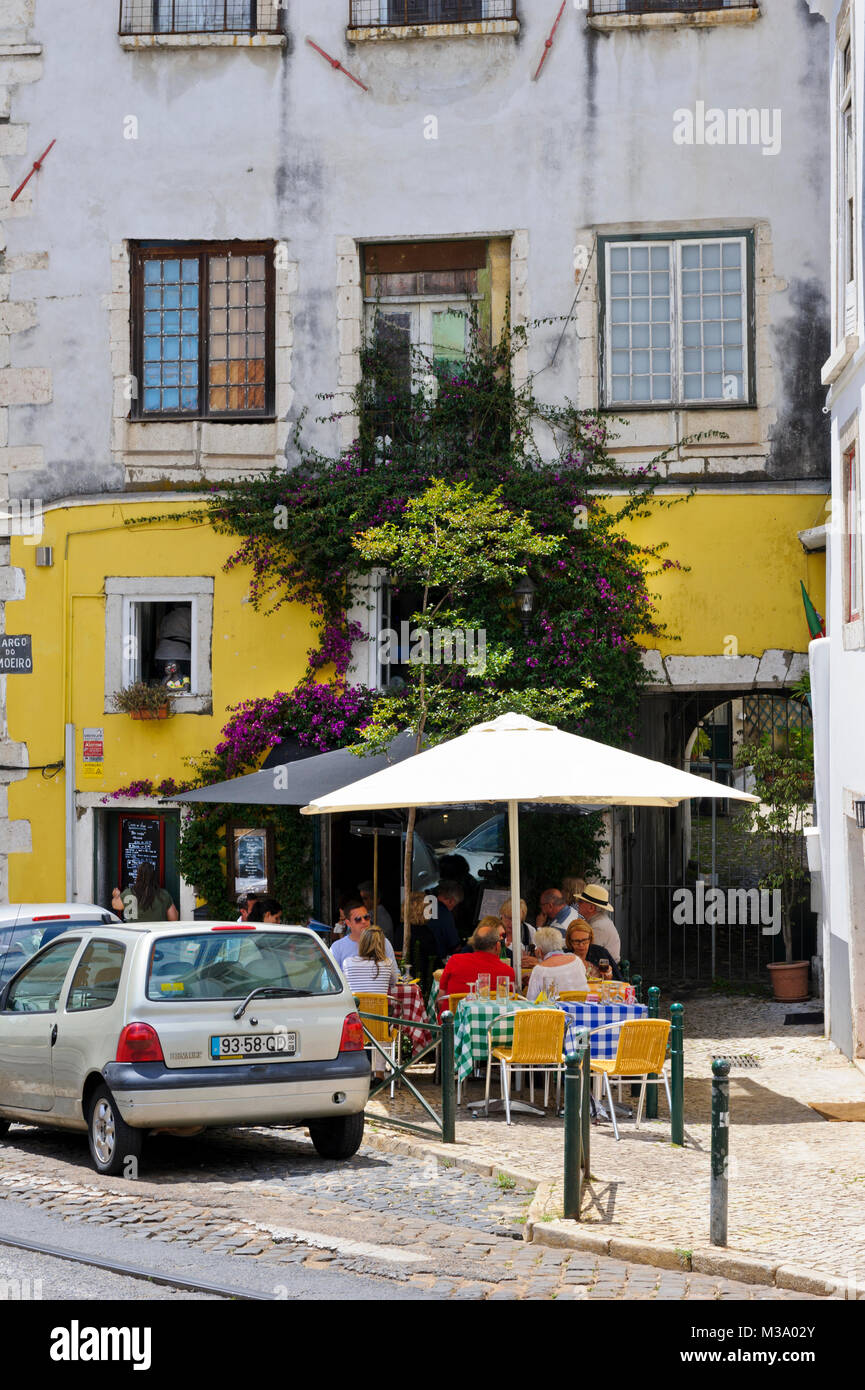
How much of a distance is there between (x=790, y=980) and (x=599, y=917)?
12.4 feet

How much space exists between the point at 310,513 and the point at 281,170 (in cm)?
369

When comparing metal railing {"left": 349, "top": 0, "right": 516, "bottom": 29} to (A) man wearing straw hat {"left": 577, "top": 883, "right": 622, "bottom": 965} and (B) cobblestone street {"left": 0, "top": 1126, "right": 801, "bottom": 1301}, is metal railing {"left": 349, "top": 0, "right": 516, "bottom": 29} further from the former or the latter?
(B) cobblestone street {"left": 0, "top": 1126, "right": 801, "bottom": 1301}

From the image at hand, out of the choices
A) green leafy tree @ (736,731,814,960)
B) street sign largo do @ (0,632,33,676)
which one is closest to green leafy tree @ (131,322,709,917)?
green leafy tree @ (736,731,814,960)

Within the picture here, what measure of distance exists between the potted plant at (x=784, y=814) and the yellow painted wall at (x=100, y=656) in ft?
15.6

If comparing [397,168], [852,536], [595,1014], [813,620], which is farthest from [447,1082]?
[397,168]

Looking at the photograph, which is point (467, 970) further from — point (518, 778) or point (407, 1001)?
point (518, 778)

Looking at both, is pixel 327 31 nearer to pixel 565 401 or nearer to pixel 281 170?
pixel 281 170

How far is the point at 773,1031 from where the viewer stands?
50.3 feet

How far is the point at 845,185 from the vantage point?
47.1 ft

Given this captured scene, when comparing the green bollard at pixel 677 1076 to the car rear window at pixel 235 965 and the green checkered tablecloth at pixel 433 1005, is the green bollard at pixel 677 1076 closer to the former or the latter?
the car rear window at pixel 235 965

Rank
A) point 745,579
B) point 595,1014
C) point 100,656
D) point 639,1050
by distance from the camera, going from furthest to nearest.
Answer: point 100,656
point 745,579
point 595,1014
point 639,1050

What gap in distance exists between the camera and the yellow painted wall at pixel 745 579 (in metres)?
16.8

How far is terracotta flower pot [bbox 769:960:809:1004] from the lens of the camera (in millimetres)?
16672
